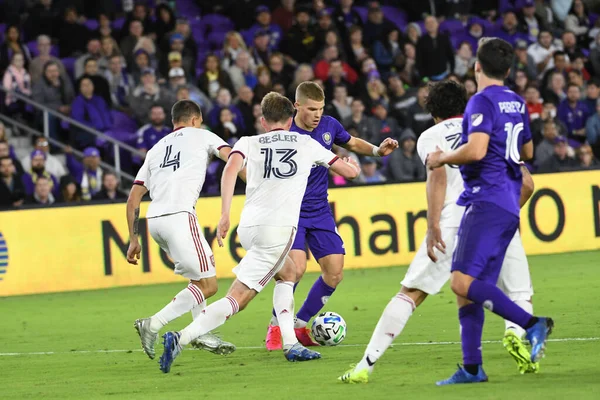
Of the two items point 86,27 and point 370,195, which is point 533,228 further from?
point 86,27

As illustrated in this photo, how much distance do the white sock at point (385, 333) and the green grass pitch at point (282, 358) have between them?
17cm

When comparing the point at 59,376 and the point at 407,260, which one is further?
the point at 407,260

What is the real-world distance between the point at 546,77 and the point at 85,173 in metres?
9.02

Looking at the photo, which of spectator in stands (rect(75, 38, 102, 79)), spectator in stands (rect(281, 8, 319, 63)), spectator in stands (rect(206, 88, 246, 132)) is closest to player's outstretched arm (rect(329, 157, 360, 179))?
spectator in stands (rect(206, 88, 246, 132))

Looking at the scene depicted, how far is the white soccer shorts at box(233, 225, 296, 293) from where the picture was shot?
855cm

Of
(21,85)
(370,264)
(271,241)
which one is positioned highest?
(21,85)

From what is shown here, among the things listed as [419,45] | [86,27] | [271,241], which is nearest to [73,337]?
[271,241]

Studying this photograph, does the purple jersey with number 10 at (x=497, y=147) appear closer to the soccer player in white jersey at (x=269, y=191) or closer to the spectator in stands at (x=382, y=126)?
the soccer player in white jersey at (x=269, y=191)

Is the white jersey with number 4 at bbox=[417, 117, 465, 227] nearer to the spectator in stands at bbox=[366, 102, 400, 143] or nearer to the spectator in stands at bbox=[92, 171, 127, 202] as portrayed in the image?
the spectator in stands at bbox=[92, 171, 127, 202]

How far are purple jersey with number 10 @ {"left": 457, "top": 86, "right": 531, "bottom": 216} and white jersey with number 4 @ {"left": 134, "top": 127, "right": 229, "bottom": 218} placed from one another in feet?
9.96

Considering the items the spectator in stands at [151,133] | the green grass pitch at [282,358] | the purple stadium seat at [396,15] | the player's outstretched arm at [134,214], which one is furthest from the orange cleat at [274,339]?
the purple stadium seat at [396,15]

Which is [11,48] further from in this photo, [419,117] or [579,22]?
[579,22]

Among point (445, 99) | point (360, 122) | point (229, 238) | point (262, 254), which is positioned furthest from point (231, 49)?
point (445, 99)

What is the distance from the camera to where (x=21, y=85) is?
62.4 feet
